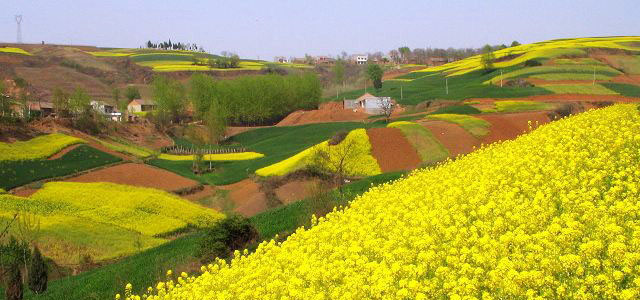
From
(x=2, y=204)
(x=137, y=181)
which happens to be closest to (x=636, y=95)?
(x=137, y=181)

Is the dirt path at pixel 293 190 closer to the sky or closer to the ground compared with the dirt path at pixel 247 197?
closer to the sky

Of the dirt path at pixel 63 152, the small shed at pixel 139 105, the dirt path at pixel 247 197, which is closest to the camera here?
the dirt path at pixel 247 197

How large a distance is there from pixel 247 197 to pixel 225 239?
26.1 m

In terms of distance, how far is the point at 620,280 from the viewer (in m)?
7.32

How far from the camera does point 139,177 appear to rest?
2045 inches

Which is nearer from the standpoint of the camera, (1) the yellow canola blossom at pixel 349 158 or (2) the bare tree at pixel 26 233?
(2) the bare tree at pixel 26 233

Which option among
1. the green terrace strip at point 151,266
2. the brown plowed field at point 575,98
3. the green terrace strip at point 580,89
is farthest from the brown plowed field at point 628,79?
the green terrace strip at point 151,266

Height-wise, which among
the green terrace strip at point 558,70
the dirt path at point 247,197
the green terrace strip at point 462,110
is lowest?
the dirt path at point 247,197

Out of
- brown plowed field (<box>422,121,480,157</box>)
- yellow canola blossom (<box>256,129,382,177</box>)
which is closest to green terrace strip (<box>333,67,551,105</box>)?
brown plowed field (<box>422,121,480,157</box>)

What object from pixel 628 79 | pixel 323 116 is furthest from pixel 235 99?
pixel 628 79

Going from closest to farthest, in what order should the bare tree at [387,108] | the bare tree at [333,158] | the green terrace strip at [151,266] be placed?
the green terrace strip at [151,266] < the bare tree at [333,158] < the bare tree at [387,108]

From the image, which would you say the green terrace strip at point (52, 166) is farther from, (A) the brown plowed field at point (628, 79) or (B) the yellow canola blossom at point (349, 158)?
(A) the brown plowed field at point (628, 79)

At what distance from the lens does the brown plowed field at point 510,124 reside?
160ft

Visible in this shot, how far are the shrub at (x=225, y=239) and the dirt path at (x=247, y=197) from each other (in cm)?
1898
